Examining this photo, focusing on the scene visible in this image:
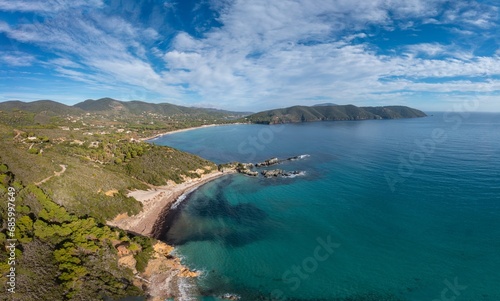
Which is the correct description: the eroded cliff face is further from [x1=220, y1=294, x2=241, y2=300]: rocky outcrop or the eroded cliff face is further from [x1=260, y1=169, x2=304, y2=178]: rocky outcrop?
[x1=260, y1=169, x2=304, y2=178]: rocky outcrop

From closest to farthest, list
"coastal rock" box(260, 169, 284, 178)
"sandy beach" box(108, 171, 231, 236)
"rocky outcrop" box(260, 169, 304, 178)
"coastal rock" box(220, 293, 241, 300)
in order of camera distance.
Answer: "coastal rock" box(220, 293, 241, 300) < "sandy beach" box(108, 171, 231, 236) < "rocky outcrop" box(260, 169, 304, 178) < "coastal rock" box(260, 169, 284, 178)

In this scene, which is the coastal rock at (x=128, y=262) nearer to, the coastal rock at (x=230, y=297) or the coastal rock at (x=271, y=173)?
the coastal rock at (x=230, y=297)

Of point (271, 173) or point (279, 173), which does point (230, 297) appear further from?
point (279, 173)

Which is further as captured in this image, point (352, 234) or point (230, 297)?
point (352, 234)

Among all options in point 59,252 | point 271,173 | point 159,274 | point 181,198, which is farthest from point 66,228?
point 271,173

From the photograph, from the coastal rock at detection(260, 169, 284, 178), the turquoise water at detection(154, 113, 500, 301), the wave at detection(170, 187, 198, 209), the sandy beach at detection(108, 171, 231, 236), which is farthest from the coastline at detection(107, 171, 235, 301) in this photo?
the coastal rock at detection(260, 169, 284, 178)

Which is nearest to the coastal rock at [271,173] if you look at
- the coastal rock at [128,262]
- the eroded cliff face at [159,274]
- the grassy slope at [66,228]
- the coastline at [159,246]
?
the coastline at [159,246]
